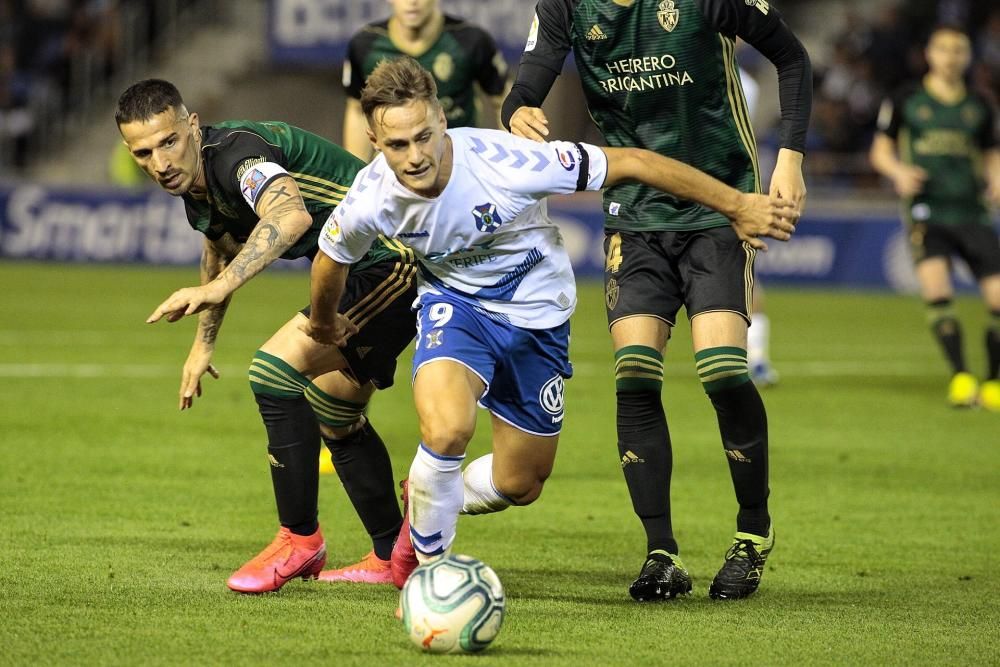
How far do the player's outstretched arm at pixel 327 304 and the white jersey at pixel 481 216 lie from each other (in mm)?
70

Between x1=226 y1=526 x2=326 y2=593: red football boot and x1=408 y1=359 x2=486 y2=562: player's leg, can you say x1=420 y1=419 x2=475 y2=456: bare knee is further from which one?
x1=226 y1=526 x2=326 y2=593: red football boot

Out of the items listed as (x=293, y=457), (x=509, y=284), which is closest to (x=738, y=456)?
(x=509, y=284)

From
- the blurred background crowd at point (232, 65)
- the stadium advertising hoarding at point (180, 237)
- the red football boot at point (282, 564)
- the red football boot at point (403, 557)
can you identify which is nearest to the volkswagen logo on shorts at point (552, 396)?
the red football boot at point (403, 557)

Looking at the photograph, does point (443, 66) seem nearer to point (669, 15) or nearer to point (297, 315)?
point (669, 15)

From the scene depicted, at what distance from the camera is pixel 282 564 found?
18.8 ft

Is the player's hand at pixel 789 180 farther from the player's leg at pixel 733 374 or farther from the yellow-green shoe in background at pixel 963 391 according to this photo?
the yellow-green shoe in background at pixel 963 391

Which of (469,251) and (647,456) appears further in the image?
(647,456)

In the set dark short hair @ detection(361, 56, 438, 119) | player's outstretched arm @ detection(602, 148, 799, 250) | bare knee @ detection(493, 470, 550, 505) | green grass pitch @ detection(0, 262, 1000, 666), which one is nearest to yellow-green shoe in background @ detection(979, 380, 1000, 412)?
green grass pitch @ detection(0, 262, 1000, 666)

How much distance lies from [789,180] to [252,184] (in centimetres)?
189

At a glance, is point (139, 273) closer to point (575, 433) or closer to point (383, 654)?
point (575, 433)

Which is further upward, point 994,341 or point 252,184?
point 252,184

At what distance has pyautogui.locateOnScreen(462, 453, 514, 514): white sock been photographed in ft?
19.7

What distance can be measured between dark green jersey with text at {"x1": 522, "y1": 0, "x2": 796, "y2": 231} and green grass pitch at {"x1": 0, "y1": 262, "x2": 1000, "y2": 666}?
151cm

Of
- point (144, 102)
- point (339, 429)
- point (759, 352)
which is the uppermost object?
point (144, 102)
